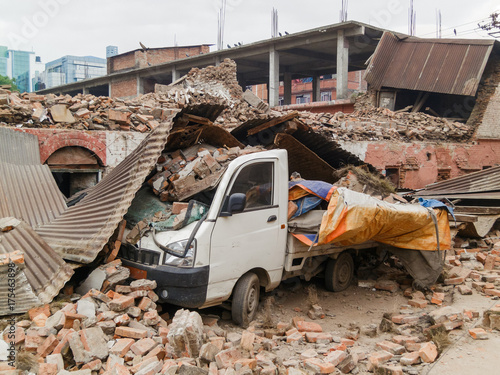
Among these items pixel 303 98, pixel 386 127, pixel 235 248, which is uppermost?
pixel 303 98

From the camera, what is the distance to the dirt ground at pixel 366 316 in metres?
4.16

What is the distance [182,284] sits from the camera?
4609mm

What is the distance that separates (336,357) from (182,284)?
1.75 metres

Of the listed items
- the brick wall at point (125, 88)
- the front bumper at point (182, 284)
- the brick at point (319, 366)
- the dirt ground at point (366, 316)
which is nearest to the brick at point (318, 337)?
the dirt ground at point (366, 316)

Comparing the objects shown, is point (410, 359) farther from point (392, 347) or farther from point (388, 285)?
point (388, 285)

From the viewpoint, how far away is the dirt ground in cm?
416

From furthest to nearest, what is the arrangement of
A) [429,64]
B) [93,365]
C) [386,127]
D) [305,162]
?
[429,64], [386,127], [305,162], [93,365]

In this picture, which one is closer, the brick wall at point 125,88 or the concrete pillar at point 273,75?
the concrete pillar at point 273,75

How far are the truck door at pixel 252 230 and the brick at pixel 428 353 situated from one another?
198 centimetres

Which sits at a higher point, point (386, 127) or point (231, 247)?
point (386, 127)

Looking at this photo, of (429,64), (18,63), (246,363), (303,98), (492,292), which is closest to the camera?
(246,363)

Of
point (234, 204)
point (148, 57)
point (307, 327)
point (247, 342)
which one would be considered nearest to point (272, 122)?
point (234, 204)

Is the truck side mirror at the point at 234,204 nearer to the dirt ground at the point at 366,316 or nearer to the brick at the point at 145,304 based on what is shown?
the brick at the point at 145,304

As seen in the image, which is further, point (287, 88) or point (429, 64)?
point (287, 88)
